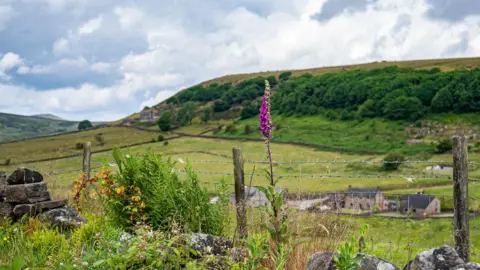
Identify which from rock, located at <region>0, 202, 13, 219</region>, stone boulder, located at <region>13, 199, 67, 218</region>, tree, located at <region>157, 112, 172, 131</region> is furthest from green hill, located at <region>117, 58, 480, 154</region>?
rock, located at <region>0, 202, 13, 219</region>

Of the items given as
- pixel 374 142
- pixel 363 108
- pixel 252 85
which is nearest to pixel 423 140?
pixel 374 142

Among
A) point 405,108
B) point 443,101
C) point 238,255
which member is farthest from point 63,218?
point 443,101

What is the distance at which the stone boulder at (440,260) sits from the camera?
3.98m

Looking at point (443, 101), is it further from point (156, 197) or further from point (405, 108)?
point (156, 197)

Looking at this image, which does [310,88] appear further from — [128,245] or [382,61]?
[128,245]

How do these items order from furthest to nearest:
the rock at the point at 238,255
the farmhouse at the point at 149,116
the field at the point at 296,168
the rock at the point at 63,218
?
the farmhouse at the point at 149,116, the rock at the point at 63,218, the field at the point at 296,168, the rock at the point at 238,255

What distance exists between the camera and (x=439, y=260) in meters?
4.07

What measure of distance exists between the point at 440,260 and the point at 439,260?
0.01 metres

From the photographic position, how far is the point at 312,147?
10044 cm

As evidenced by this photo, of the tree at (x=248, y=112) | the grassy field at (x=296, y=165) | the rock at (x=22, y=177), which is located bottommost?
the grassy field at (x=296, y=165)

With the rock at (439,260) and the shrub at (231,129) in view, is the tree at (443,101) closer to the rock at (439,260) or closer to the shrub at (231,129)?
the shrub at (231,129)

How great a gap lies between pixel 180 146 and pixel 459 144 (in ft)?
275

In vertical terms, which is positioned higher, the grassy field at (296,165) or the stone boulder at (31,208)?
the stone boulder at (31,208)

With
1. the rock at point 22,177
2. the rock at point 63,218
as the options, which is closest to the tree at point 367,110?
the rock at point 22,177
